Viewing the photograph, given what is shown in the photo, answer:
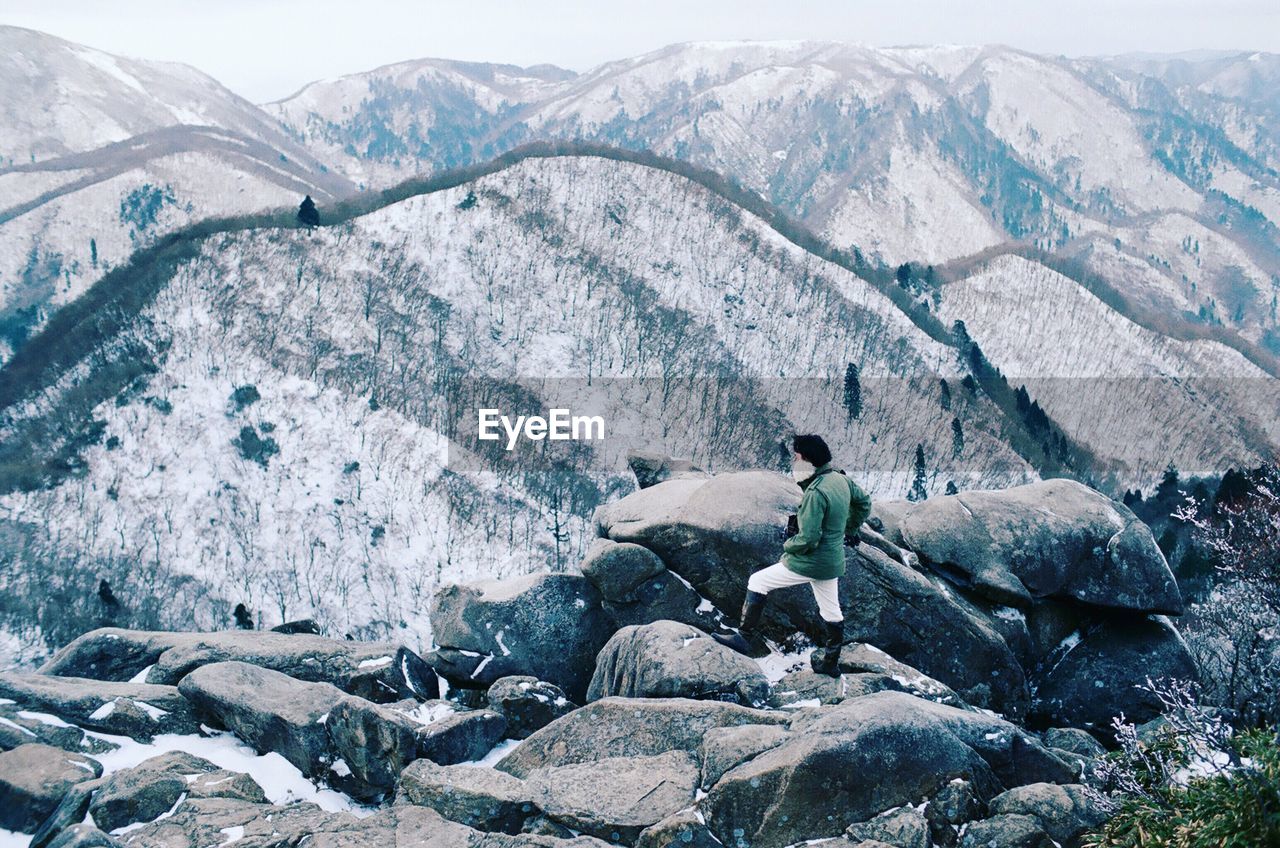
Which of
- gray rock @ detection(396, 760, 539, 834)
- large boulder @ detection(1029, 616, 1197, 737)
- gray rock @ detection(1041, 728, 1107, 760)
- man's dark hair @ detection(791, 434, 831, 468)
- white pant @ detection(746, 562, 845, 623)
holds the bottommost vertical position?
large boulder @ detection(1029, 616, 1197, 737)

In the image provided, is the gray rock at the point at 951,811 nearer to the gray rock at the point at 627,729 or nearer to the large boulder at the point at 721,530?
the gray rock at the point at 627,729

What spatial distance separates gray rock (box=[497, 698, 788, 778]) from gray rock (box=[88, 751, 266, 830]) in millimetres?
4148

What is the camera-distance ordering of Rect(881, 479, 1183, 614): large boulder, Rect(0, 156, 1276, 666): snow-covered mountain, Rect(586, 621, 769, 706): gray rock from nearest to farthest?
Rect(586, 621, 769, 706): gray rock
Rect(881, 479, 1183, 614): large boulder
Rect(0, 156, 1276, 666): snow-covered mountain

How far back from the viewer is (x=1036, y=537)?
20500 millimetres

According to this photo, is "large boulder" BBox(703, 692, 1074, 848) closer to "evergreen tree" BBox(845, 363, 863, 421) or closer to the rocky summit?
the rocky summit

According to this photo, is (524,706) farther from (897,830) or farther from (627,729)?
(897,830)

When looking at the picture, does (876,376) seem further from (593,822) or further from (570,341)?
(593,822)

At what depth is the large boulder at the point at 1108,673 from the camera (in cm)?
1981

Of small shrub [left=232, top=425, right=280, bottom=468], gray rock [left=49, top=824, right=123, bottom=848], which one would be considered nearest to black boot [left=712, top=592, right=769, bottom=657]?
gray rock [left=49, top=824, right=123, bottom=848]

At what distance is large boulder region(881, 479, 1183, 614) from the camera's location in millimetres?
20016

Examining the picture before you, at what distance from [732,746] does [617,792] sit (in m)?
1.75

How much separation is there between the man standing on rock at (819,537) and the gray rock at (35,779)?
11.0 m

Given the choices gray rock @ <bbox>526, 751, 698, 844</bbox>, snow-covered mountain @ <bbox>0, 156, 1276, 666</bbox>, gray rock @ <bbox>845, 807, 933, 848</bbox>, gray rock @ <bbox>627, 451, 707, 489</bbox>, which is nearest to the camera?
gray rock @ <bbox>845, 807, 933, 848</bbox>

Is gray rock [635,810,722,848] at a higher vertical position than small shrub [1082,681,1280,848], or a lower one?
lower
